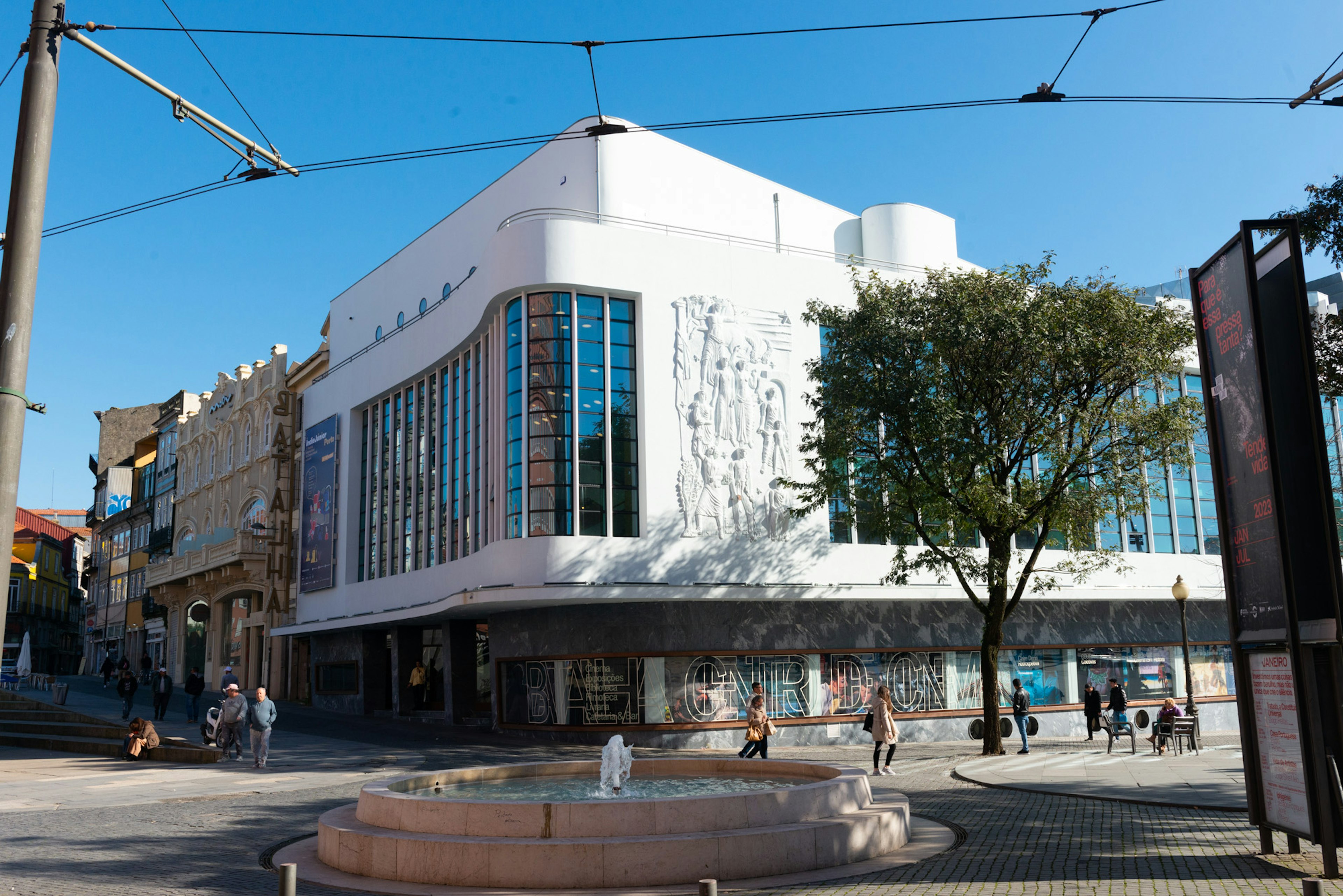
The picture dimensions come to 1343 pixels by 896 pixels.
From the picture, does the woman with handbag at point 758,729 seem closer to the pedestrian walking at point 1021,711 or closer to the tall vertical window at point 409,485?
the pedestrian walking at point 1021,711

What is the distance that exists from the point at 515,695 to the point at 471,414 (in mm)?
8472

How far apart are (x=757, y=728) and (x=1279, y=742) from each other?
10345 mm

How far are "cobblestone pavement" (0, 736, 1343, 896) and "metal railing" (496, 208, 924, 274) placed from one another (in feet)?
52.9

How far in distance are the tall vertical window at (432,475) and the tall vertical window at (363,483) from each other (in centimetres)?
518

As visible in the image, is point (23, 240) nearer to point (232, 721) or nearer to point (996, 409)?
point (232, 721)

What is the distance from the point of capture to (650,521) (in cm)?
2680

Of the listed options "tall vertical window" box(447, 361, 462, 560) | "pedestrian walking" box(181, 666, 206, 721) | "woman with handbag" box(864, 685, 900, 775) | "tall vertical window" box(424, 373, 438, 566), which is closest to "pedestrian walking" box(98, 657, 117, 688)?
"pedestrian walking" box(181, 666, 206, 721)

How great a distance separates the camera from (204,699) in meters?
41.1

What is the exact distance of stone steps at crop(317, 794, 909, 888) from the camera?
30.4 ft

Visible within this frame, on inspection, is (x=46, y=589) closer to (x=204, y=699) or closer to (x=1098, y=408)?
(x=204, y=699)

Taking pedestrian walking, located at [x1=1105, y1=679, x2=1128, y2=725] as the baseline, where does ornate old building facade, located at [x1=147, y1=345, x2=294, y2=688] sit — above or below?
above

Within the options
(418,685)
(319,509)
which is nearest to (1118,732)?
(418,685)

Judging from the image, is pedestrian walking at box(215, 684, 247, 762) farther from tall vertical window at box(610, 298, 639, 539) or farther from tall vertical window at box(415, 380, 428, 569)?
tall vertical window at box(415, 380, 428, 569)

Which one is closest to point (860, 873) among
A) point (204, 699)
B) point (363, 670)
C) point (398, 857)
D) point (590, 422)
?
point (398, 857)
